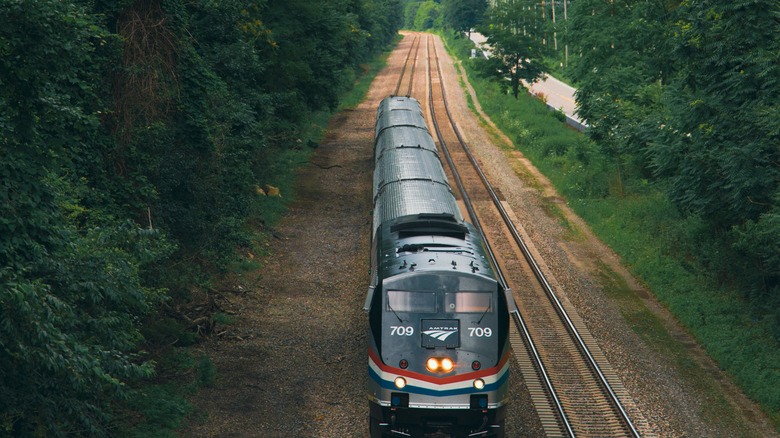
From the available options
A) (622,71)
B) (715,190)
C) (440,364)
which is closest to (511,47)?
(622,71)

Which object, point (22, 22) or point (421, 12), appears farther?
point (421, 12)

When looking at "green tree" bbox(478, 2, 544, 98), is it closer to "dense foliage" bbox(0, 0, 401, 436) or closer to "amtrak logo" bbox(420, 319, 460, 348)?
"dense foliage" bbox(0, 0, 401, 436)

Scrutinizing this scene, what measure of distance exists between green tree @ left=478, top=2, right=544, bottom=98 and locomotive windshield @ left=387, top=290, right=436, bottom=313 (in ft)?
137

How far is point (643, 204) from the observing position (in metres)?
30.8

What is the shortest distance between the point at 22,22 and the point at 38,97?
111 centimetres

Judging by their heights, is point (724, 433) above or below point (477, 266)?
below

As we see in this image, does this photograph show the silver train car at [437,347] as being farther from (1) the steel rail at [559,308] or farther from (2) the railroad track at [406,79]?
(2) the railroad track at [406,79]

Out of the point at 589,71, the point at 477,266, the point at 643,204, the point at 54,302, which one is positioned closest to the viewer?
the point at 54,302

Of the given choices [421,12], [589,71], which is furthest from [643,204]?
[421,12]

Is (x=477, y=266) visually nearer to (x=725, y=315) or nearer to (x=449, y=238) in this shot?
(x=449, y=238)

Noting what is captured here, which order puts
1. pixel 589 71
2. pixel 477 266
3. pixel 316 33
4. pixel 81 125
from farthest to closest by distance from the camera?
pixel 589 71
pixel 316 33
pixel 477 266
pixel 81 125

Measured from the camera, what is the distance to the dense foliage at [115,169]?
10688 millimetres

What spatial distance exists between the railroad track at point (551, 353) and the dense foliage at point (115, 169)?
7401 millimetres

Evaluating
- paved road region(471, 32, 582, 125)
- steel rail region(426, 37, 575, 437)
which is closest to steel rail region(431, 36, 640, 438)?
steel rail region(426, 37, 575, 437)
